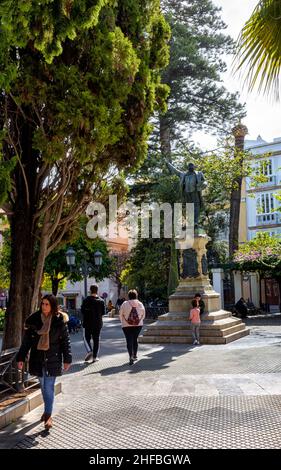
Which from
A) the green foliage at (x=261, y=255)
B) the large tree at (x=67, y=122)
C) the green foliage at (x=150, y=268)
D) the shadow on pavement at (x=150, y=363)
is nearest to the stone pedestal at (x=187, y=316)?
the shadow on pavement at (x=150, y=363)

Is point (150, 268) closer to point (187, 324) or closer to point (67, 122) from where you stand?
point (187, 324)

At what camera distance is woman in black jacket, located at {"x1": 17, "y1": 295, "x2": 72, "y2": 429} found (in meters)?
5.54

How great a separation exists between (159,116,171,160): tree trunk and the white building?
14.6m

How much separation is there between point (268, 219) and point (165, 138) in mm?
17597

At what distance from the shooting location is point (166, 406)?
6328 mm

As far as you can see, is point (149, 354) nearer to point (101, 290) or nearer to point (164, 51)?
point (164, 51)

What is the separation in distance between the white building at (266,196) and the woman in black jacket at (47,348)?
3348 cm

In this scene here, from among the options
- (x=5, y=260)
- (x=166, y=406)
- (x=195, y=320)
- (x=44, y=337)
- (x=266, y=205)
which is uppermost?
(x=266, y=205)

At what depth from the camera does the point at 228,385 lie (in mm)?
7457

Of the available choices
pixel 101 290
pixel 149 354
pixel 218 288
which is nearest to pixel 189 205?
pixel 149 354

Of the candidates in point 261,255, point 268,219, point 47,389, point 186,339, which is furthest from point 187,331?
point 268,219

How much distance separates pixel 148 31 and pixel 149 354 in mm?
6965

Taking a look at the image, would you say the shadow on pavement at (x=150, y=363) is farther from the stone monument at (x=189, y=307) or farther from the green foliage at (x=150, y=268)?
the green foliage at (x=150, y=268)

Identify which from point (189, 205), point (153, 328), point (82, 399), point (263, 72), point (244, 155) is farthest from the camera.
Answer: point (244, 155)
